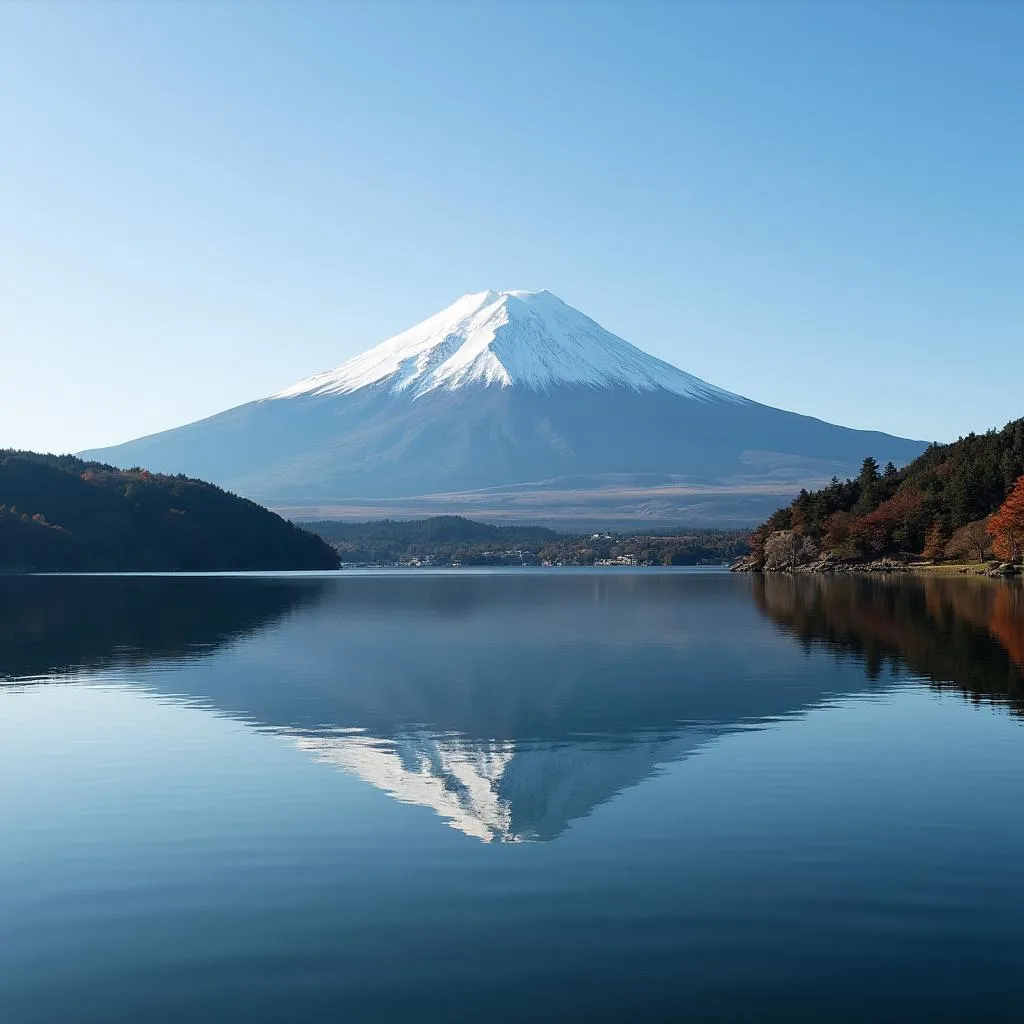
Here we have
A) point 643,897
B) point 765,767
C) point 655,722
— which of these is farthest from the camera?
point 655,722

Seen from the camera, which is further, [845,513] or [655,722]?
[845,513]

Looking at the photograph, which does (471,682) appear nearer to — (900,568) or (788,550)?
(900,568)

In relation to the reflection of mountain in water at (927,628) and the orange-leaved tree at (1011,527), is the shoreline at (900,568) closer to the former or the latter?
the orange-leaved tree at (1011,527)

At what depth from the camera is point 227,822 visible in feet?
56.5

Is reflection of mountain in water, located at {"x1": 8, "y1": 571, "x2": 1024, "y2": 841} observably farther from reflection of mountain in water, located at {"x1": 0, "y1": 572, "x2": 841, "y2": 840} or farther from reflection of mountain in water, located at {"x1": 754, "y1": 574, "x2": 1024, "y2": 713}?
reflection of mountain in water, located at {"x1": 754, "y1": 574, "x2": 1024, "y2": 713}

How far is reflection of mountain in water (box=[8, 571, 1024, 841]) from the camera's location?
68.9ft

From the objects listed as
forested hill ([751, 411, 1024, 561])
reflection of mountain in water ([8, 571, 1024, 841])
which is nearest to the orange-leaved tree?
forested hill ([751, 411, 1024, 561])

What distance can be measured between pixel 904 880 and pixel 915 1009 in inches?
151

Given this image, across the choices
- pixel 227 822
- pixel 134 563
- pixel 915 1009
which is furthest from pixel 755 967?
pixel 134 563

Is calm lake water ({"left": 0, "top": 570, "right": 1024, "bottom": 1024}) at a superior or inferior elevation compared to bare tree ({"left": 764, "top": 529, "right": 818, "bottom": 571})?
inferior

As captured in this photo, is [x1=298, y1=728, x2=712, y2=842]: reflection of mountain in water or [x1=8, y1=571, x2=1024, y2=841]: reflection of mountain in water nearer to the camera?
[x1=298, y1=728, x2=712, y2=842]: reflection of mountain in water

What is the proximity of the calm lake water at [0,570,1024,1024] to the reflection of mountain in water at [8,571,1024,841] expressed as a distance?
193 millimetres

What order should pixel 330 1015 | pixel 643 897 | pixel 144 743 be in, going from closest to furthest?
pixel 330 1015, pixel 643 897, pixel 144 743

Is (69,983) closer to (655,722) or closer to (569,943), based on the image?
(569,943)
